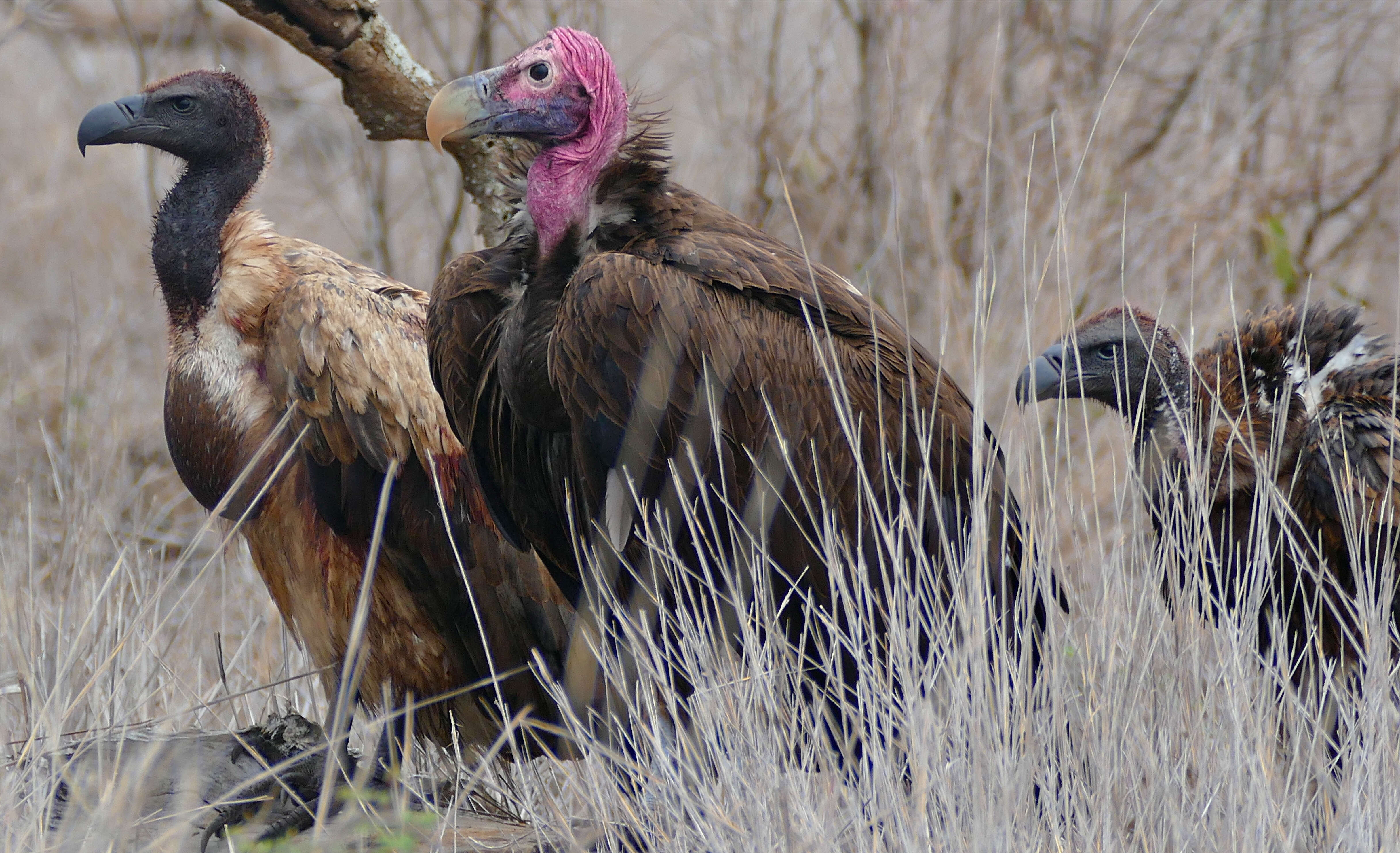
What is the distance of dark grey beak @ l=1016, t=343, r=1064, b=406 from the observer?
328 cm

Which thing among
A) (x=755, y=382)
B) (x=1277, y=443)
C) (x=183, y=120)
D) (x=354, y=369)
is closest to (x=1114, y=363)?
(x=1277, y=443)

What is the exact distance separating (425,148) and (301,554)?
3.53 meters

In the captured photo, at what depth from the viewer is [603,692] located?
3.42 m

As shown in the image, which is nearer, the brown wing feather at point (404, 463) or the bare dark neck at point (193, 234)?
the brown wing feather at point (404, 463)

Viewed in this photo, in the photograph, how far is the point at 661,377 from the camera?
2.68 metres

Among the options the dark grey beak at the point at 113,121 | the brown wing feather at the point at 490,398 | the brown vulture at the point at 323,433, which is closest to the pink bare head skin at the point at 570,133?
the brown wing feather at the point at 490,398

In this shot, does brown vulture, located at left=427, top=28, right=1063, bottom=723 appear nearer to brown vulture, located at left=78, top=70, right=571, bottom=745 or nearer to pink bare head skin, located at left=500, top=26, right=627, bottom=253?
pink bare head skin, located at left=500, top=26, right=627, bottom=253

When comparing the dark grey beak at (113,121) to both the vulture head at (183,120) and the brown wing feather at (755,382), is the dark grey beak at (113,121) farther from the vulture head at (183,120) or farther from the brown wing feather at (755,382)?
the brown wing feather at (755,382)

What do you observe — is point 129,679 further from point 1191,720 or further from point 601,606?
point 1191,720

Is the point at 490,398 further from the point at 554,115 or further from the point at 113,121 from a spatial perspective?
the point at 113,121

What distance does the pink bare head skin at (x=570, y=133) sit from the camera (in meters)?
2.94

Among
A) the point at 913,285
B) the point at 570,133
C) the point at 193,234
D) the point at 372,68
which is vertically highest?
the point at 372,68

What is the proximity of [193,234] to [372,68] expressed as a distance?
756mm

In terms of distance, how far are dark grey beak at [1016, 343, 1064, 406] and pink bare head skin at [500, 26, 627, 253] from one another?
3.56 feet
